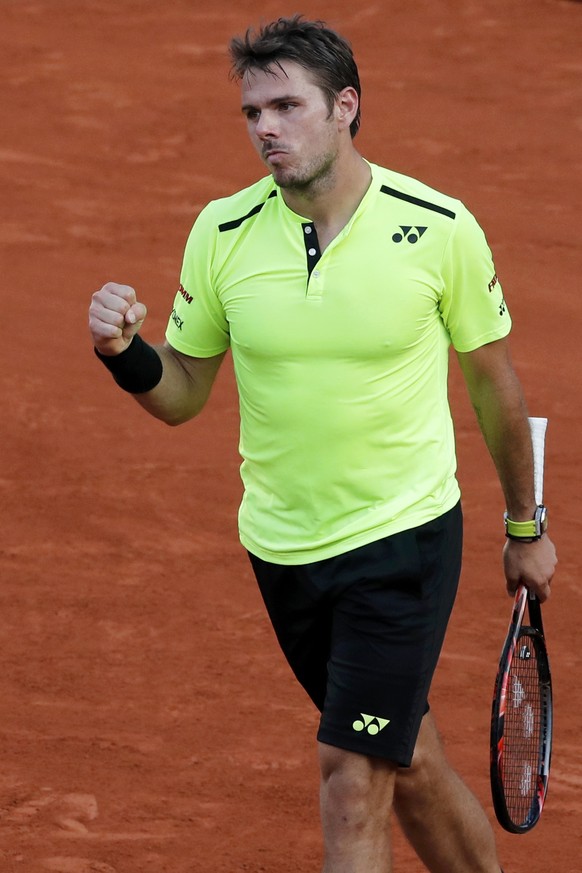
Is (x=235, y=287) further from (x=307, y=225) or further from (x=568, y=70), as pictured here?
(x=568, y=70)

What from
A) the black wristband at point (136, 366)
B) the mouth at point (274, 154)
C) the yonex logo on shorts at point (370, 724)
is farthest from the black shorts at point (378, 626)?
the mouth at point (274, 154)

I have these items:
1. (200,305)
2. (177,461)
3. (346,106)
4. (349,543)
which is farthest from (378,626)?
(177,461)

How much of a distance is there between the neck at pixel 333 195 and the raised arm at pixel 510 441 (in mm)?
502

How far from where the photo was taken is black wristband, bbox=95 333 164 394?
13.1 feet

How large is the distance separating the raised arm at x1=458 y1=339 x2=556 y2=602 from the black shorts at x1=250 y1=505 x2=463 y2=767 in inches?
10.6

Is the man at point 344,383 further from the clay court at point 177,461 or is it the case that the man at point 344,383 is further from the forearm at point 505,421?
the clay court at point 177,461

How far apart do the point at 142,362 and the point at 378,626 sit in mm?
924

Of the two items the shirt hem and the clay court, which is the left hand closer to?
the shirt hem

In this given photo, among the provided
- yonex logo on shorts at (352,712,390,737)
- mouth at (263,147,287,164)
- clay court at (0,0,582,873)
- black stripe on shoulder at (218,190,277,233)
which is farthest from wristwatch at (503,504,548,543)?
clay court at (0,0,582,873)

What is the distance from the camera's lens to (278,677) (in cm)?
618

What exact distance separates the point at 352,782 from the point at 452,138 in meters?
9.72

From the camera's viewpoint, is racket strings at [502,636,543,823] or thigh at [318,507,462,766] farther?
racket strings at [502,636,543,823]

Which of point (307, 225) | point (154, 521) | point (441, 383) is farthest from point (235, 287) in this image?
point (154, 521)

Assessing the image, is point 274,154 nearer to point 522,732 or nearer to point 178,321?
point 178,321
